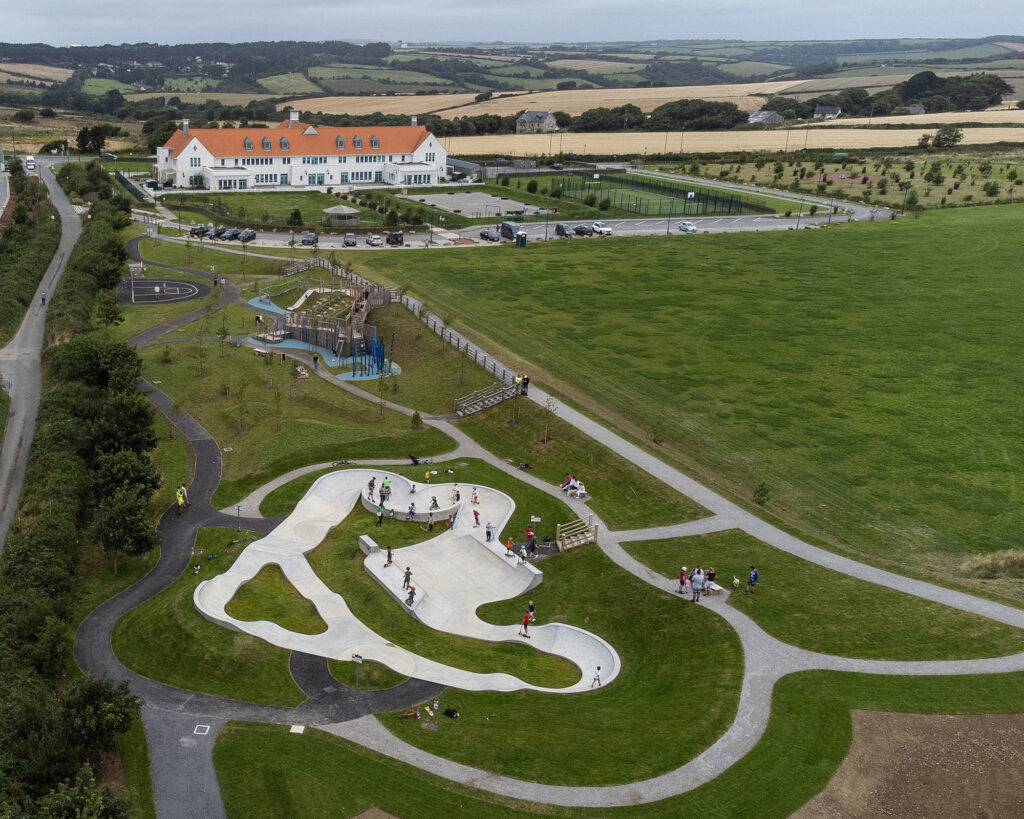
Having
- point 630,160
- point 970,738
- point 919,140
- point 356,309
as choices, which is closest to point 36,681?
point 970,738

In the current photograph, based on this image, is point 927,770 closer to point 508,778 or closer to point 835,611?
point 835,611

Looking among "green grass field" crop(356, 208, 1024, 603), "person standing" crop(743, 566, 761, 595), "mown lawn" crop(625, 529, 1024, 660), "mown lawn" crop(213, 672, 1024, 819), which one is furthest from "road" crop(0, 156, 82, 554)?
"person standing" crop(743, 566, 761, 595)

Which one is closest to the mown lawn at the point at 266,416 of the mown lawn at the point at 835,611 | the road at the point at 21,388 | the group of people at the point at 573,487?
the road at the point at 21,388

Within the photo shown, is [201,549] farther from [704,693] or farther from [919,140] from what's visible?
[919,140]

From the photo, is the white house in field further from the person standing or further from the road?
the person standing

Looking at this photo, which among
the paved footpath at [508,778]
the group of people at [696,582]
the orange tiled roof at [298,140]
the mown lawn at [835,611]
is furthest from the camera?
the orange tiled roof at [298,140]

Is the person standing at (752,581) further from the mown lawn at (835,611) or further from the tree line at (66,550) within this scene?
the tree line at (66,550)
